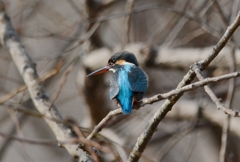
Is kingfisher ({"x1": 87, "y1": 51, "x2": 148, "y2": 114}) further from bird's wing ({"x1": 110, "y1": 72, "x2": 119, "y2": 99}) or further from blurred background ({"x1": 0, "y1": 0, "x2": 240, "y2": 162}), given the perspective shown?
blurred background ({"x1": 0, "y1": 0, "x2": 240, "y2": 162})

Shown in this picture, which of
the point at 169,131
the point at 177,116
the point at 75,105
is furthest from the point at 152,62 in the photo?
the point at 75,105

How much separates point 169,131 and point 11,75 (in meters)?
2.35

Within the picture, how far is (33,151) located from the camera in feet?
20.5

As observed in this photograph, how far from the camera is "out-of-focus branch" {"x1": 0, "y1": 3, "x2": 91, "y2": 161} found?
2.69 m

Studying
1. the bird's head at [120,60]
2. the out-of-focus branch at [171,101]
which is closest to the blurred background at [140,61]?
the bird's head at [120,60]

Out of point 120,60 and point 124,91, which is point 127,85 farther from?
point 120,60

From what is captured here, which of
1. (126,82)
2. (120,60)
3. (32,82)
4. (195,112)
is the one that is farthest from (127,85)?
(195,112)

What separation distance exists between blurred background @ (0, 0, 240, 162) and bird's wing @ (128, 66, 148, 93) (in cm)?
47

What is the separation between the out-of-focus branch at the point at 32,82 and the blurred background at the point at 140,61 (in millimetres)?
118

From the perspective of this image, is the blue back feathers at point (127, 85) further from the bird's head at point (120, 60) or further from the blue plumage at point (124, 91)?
the bird's head at point (120, 60)

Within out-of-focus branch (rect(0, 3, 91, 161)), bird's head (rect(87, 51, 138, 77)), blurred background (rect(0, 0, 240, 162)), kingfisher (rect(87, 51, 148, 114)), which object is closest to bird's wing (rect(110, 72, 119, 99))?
kingfisher (rect(87, 51, 148, 114))

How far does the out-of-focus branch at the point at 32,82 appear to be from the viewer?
8.84ft

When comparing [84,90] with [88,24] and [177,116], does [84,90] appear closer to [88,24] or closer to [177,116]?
[88,24]

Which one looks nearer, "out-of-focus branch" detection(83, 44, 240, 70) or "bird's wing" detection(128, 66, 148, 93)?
"bird's wing" detection(128, 66, 148, 93)
